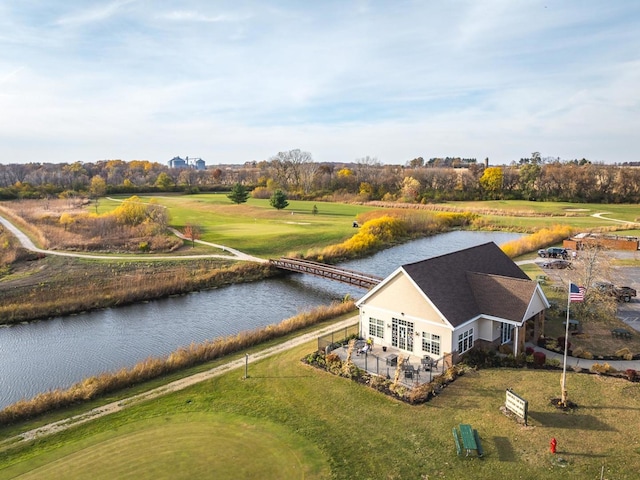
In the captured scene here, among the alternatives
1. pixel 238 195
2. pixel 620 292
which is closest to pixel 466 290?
pixel 620 292

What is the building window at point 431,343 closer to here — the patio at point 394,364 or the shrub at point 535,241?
the patio at point 394,364

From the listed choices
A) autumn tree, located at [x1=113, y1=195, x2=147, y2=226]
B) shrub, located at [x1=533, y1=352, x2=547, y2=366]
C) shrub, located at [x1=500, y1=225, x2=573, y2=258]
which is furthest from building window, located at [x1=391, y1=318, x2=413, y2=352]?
autumn tree, located at [x1=113, y1=195, x2=147, y2=226]

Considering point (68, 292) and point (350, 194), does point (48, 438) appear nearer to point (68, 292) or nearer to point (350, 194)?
point (68, 292)

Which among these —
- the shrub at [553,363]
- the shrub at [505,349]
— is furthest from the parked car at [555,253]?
the shrub at [505,349]

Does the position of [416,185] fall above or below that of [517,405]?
above

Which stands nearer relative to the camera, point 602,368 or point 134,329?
point 602,368

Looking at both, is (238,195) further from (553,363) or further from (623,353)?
(623,353)
